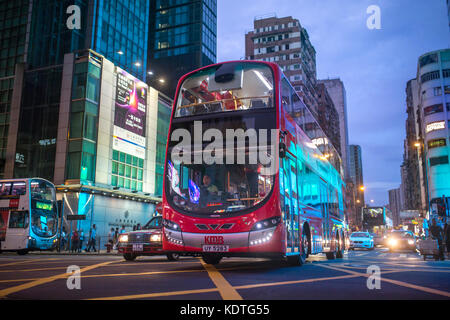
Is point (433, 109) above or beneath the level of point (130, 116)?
above

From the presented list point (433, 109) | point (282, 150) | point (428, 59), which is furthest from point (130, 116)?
point (428, 59)

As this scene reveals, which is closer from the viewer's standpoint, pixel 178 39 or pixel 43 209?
pixel 43 209

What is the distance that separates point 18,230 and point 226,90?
15632 mm

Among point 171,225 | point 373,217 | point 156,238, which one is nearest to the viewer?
point 171,225

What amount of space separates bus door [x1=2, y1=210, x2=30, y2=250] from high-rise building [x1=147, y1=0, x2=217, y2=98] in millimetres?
38798

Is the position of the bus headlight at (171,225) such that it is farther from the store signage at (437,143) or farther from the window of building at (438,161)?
the store signage at (437,143)

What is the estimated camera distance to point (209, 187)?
905 cm

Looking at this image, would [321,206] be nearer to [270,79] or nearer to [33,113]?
[270,79]

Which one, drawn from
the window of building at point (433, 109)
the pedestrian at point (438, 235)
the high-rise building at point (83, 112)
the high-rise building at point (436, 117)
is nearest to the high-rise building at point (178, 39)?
the high-rise building at point (83, 112)

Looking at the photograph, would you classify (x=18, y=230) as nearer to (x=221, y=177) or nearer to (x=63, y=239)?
(x=63, y=239)

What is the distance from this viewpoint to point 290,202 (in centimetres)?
909

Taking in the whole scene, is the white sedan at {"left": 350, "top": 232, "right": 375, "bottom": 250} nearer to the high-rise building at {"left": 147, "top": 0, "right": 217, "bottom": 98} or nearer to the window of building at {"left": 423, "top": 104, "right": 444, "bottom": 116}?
the high-rise building at {"left": 147, "top": 0, "right": 217, "bottom": 98}
